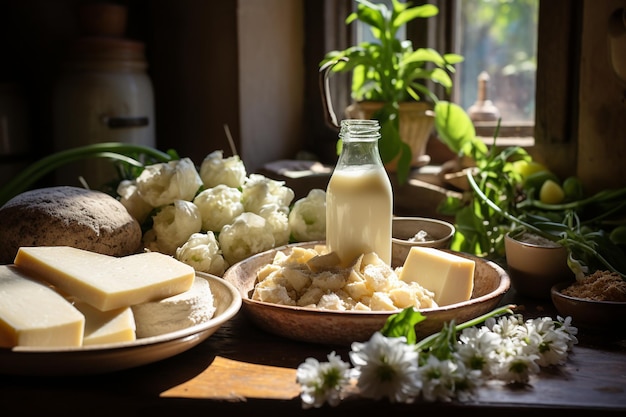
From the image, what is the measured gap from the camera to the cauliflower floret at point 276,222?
1.18 meters

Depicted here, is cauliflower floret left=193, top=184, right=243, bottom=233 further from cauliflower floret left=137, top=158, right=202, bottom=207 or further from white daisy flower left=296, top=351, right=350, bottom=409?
white daisy flower left=296, top=351, right=350, bottom=409

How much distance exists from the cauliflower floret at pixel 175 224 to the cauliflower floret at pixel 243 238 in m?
0.05

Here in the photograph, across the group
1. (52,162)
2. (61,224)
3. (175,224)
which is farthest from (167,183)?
(52,162)

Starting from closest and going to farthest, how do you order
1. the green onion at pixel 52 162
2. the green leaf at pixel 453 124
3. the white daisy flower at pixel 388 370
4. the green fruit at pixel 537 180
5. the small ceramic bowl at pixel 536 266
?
the white daisy flower at pixel 388 370 → the small ceramic bowl at pixel 536 266 → the green onion at pixel 52 162 → the green fruit at pixel 537 180 → the green leaf at pixel 453 124

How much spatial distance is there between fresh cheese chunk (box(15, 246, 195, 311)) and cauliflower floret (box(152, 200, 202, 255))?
22cm

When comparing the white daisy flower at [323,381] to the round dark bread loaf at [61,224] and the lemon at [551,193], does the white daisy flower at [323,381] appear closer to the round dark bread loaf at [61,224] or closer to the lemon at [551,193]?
the round dark bread loaf at [61,224]

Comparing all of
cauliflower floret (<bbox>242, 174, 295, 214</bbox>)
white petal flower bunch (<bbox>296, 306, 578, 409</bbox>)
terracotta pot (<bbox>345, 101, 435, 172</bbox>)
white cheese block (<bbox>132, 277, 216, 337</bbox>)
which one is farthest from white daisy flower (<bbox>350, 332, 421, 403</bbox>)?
terracotta pot (<bbox>345, 101, 435, 172</bbox>)

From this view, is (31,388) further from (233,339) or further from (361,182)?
(361,182)

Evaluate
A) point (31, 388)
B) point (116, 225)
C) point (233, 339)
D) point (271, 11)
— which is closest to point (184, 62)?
point (271, 11)

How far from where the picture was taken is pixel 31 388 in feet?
2.50

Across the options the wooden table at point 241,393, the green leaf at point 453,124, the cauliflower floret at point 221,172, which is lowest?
the wooden table at point 241,393

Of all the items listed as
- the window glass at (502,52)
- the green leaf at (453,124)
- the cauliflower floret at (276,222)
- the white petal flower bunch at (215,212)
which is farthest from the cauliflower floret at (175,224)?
the window glass at (502,52)

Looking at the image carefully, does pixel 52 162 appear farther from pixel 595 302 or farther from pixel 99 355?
pixel 595 302

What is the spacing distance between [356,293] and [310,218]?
1.09ft
